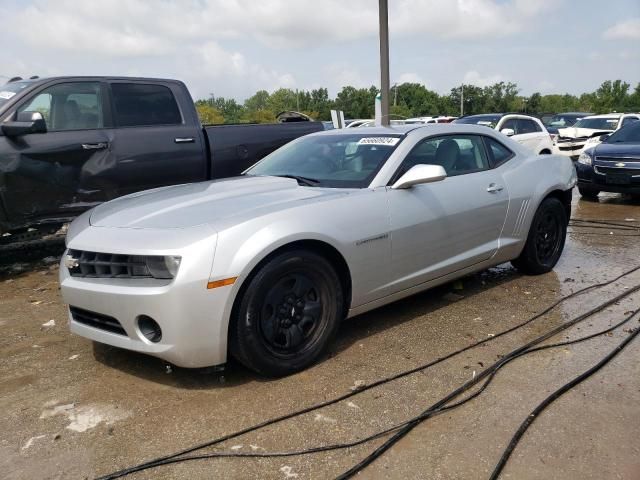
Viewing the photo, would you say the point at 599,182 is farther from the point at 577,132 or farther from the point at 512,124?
the point at 577,132

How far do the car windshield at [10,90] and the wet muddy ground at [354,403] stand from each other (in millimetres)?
2092

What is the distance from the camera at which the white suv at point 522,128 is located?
12164 mm

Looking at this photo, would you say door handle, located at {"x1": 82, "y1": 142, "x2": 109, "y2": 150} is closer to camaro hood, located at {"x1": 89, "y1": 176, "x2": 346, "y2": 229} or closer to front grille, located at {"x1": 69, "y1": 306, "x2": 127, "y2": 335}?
camaro hood, located at {"x1": 89, "y1": 176, "x2": 346, "y2": 229}

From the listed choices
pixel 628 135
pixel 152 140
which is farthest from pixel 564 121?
pixel 152 140

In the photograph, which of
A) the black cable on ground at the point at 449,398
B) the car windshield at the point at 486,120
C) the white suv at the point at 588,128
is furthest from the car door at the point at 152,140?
the white suv at the point at 588,128

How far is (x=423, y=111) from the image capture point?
85625 mm

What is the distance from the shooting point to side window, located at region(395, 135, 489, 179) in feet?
13.9

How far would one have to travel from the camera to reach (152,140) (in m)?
6.08

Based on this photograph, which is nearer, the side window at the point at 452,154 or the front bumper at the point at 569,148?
the side window at the point at 452,154

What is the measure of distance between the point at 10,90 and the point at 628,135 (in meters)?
9.77

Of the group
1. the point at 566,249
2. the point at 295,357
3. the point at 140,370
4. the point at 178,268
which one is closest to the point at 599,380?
the point at 295,357

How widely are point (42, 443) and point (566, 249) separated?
560 centimetres

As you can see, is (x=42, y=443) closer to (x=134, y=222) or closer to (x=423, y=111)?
(x=134, y=222)

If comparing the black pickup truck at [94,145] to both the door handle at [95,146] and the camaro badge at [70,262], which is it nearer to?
the door handle at [95,146]
